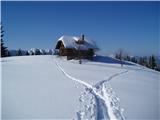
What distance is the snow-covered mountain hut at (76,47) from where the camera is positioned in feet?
150

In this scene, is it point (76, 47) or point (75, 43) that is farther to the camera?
point (75, 43)

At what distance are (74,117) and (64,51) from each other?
1528 inches

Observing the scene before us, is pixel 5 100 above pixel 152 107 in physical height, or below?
above

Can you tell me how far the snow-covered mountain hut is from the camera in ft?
150

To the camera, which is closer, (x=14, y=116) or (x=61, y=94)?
(x=14, y=116)

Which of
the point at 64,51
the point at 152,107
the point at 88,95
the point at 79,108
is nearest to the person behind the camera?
the point at 79,108

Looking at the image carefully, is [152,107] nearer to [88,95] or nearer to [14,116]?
[88,95]

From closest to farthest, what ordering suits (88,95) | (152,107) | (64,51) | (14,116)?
1. (14,116)
2. (152,107)
3. (88,95)
4. (64,51)

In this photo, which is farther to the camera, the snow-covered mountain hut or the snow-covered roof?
the snow-covered roof

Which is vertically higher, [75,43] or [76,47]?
→ [75,43]

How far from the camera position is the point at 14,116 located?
8.62m

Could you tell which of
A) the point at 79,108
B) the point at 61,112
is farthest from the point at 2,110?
the point at 79,108

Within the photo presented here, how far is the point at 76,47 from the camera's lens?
46031 millimetres

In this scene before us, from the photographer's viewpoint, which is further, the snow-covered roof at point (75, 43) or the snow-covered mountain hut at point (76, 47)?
the snow-covered roof at point (75, 43)
